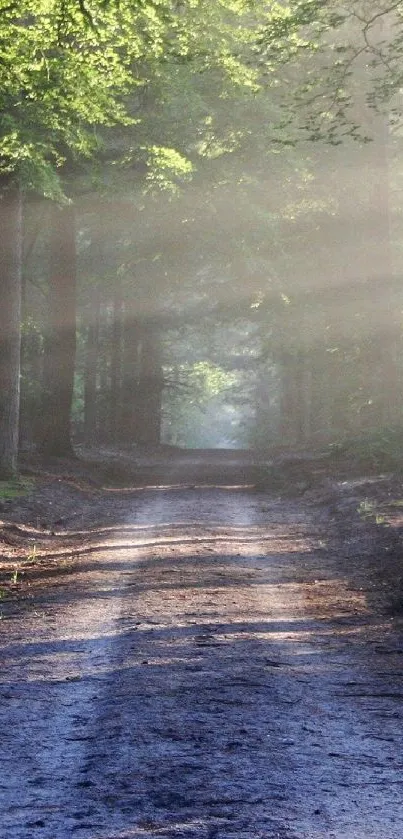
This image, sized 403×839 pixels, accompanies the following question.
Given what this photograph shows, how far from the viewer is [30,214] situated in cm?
2602

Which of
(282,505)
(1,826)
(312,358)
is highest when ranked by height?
(312,358)

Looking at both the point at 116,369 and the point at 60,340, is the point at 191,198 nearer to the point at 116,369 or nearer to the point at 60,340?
the point at 60,340

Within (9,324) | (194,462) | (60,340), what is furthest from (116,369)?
(9,324)

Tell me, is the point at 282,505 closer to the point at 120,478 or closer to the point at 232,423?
the point at 120,478

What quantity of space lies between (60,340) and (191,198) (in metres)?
5.61

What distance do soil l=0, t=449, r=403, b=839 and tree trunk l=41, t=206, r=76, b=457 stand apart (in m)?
9.30

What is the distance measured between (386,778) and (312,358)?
3718 centimetres

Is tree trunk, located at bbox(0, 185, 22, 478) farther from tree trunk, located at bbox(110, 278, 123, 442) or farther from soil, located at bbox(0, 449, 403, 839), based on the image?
tree trunk, located at bbox(110, 278, 123, 442)

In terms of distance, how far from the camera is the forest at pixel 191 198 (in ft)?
52.5

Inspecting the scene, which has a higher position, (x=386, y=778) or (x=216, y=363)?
(x=216, y=363)

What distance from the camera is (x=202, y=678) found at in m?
7.14

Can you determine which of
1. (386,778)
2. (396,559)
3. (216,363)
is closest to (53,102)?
(396,559)

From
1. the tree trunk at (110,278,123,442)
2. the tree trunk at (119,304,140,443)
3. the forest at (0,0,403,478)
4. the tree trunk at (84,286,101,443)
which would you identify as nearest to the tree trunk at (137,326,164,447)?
the forest at (0,0,403,478)

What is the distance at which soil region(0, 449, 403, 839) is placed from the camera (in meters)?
4.72
